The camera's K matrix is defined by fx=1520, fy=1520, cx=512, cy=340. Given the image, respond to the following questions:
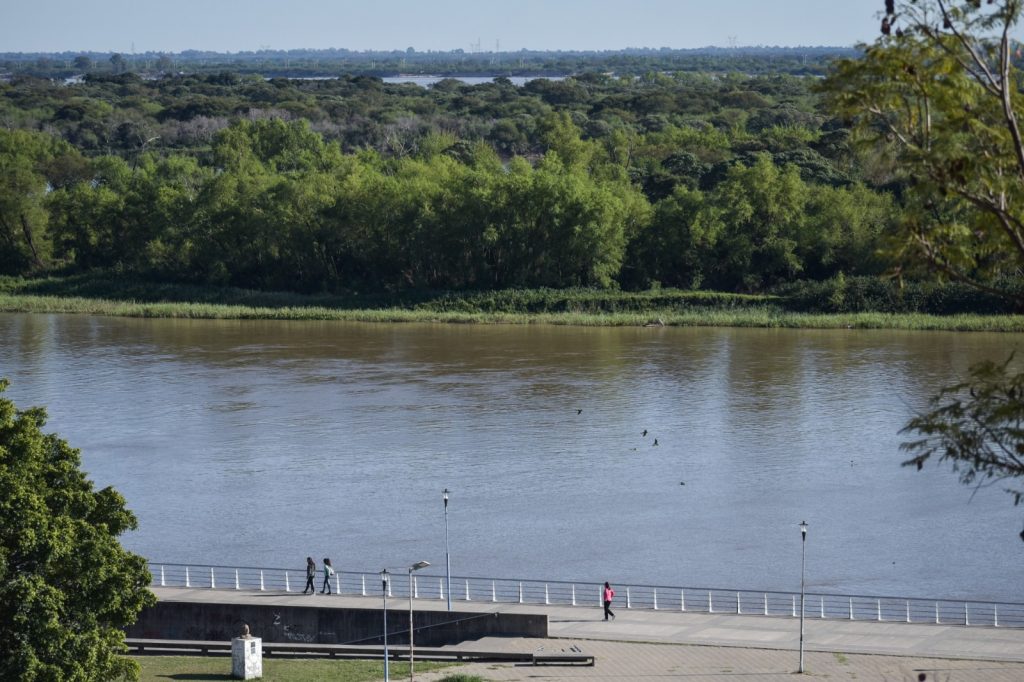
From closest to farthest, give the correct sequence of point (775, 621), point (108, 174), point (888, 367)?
point (775, 621) → point (888, 367) → point (108, 174)

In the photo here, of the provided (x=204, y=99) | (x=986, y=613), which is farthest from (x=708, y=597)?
(x=204, y=99)

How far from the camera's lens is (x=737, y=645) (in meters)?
23.9

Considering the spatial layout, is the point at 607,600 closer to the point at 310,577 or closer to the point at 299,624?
the point at 299,624

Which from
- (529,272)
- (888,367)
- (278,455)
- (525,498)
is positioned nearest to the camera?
(525,498)

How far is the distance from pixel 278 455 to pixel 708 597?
15.6m

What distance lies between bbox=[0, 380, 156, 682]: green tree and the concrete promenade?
14.9 ft

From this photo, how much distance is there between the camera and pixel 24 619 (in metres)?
20.0

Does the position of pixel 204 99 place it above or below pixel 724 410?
above

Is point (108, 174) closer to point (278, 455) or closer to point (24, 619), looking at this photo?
point (278, 455)

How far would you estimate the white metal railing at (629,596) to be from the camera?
26.0 meters

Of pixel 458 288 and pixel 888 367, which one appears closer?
pixel 888 367

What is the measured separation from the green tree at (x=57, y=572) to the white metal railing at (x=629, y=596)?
4967 mm

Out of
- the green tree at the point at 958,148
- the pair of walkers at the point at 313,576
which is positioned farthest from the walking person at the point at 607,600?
the green tree at the point at 958,148

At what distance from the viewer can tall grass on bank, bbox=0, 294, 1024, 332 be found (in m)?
58.6
